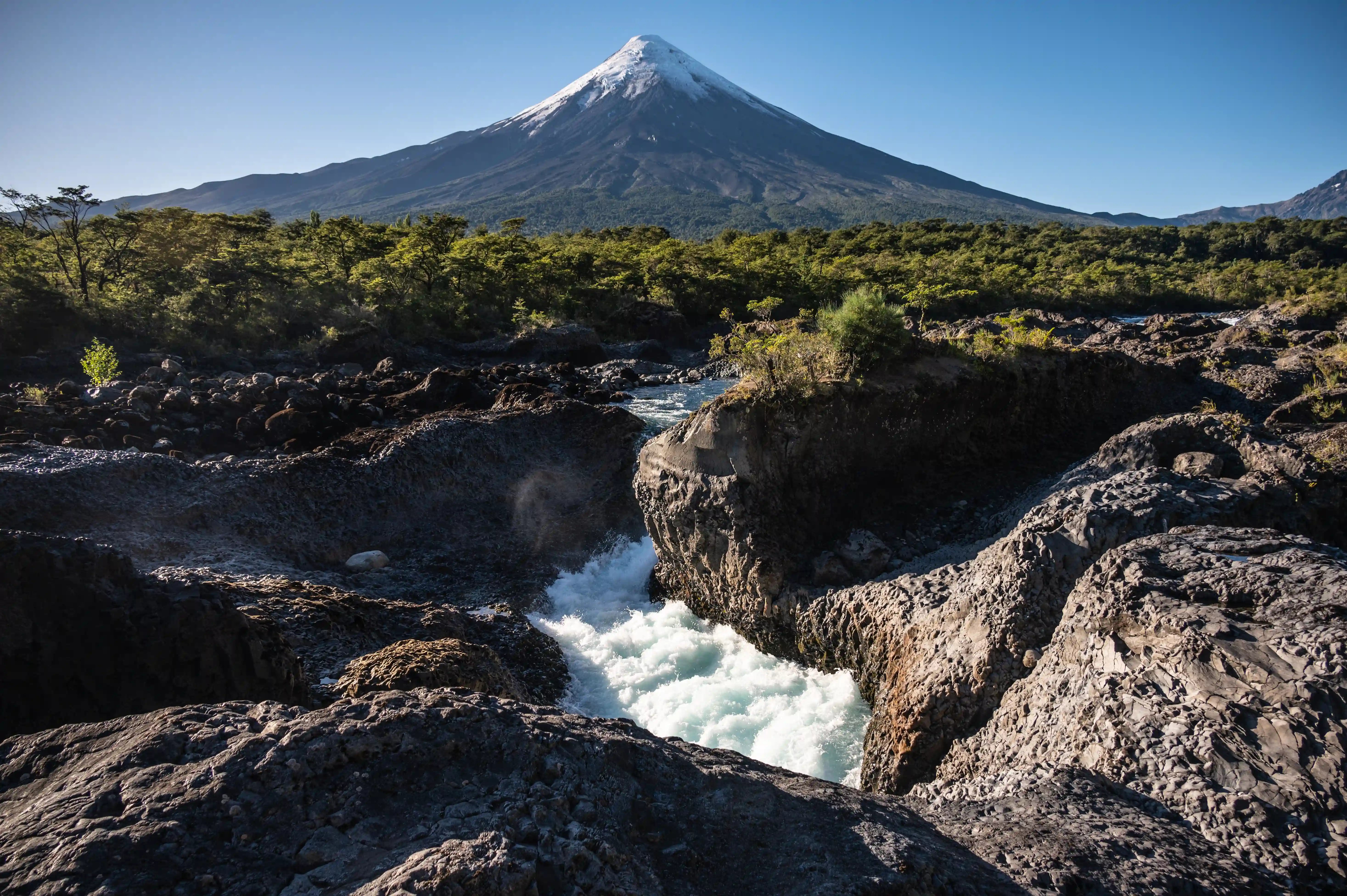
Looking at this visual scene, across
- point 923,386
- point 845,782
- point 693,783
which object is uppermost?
point 923,386

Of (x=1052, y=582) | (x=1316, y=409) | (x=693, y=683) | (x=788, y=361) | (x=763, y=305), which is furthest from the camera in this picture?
(x=763, y=305)

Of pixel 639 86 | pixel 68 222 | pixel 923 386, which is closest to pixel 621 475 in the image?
pixel 923 386

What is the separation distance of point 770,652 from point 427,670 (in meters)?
4.18

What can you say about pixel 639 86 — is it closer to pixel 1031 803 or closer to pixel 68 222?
pixel 68 222

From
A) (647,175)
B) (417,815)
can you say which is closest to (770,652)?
(417,815)

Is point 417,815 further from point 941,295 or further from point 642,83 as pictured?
point 642,83

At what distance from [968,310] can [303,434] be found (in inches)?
1371

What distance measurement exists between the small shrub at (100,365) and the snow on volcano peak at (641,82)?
135 m

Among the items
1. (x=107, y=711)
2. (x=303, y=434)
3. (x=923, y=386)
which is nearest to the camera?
(x=107, y=711)

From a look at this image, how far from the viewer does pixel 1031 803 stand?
12.8ft

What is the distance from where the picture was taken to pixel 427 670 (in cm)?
588

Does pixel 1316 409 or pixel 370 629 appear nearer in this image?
pixel 370 629

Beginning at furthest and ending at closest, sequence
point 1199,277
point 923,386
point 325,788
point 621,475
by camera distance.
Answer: point 1199,277
point 621,475
point 923,386
point 325,788

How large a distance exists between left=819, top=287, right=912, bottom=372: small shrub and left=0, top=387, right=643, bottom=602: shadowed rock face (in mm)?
5039
